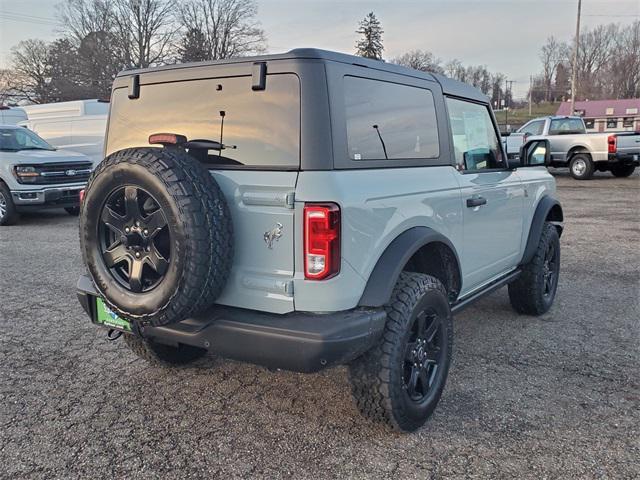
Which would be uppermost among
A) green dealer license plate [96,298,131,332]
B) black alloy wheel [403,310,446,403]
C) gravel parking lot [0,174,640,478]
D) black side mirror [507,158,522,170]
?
black side mirror [507,158,522,170]

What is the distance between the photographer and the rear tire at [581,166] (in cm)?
1722

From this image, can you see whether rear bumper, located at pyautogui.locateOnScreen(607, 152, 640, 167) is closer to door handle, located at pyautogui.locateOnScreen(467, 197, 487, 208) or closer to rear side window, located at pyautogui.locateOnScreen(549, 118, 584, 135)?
rear side window, located at pyautogui.locateOnScreen(549, 118, 584, 135)

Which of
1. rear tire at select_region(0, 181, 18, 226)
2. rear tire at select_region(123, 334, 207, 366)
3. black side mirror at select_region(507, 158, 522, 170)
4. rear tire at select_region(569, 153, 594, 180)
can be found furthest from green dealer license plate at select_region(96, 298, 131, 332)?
rear tire at select_region(569, 153, 594, 180)

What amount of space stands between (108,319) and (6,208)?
→ 841 cm

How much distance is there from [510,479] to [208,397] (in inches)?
70.1

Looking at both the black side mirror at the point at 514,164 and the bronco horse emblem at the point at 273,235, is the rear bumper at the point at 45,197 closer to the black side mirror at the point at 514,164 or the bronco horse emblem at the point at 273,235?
the black side mirror at the point at 514,164

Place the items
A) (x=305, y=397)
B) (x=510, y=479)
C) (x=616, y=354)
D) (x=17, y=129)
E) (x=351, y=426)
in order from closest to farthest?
(x=510, y=479) < (x=351, y=426) < (x=305, y=397) < (x=616, y=354) < (x=17, y=129)

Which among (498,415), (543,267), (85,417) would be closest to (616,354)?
(543,267)

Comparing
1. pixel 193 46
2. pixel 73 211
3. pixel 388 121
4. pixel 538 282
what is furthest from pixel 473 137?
pixel 193 46

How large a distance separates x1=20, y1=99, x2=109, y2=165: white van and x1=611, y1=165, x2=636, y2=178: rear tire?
50.0 feet

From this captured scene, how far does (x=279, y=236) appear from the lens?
2.61 metres

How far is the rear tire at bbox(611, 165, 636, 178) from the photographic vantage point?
17.9m

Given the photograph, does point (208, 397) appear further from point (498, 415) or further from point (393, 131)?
point (393, 131)

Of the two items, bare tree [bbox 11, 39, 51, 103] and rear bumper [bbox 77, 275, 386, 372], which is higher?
bare tree [bbox 11, 39, 51, 103]
